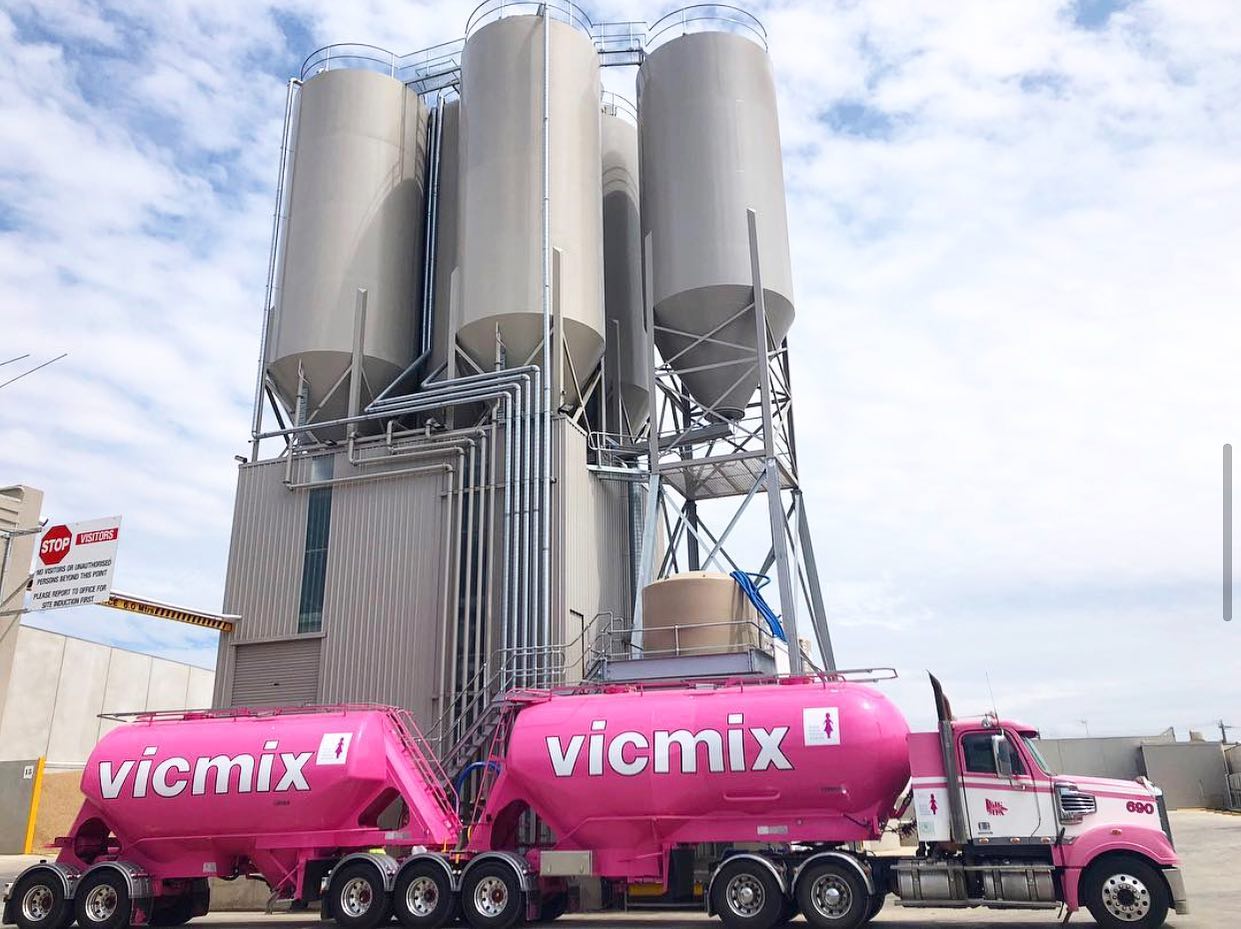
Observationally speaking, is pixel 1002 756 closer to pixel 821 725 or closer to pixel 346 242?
pixel 821 725

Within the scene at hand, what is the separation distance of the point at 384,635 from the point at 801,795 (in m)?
13.4

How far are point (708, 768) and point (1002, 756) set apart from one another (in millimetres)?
4291

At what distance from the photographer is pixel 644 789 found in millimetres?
15930

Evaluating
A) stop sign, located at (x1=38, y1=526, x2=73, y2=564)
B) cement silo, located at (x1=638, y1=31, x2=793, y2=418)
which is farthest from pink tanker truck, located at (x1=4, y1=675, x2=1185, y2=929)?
cement silo, located at (x1=638, y1=31, x2=793, y2=418)

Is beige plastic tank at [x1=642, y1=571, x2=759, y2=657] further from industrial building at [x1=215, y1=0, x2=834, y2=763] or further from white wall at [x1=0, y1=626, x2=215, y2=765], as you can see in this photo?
white wall at [x1=0, y1=626, x2=215, y2=765]

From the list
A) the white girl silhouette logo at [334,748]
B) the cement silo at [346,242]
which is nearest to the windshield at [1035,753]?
the white girl silhouette logo at [334,748]

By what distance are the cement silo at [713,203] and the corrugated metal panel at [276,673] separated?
41.8 feet

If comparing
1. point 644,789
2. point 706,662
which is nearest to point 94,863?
point 644,789

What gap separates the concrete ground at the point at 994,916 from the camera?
1452 cm

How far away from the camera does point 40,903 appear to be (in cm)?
1741

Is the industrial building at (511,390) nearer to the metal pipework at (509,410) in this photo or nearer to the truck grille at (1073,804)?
the metal pipework at (509,410)

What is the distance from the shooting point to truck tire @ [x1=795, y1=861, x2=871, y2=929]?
14266 mm

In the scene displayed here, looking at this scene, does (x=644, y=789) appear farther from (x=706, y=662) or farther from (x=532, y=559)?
(x=532, y=559)

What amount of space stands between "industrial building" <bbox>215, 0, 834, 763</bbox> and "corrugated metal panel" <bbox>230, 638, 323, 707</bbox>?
0.24ft
